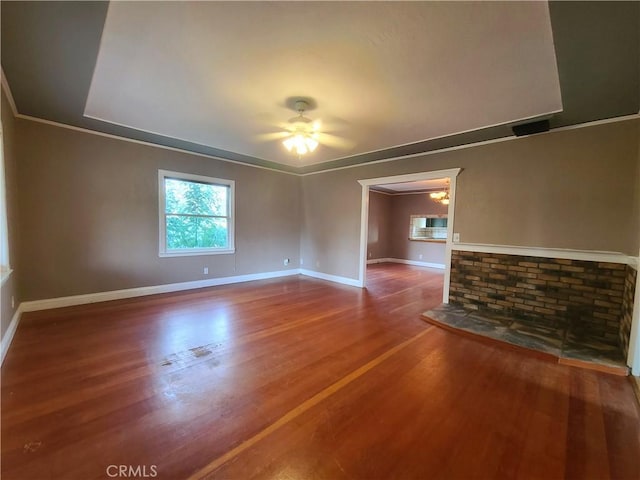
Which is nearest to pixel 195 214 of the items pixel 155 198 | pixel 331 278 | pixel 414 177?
pixel 155 198

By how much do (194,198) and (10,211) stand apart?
2.43m

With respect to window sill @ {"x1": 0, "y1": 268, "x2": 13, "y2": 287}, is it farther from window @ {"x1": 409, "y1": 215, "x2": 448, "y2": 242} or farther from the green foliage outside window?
window @ {"x1": 409, "y1": 215, "x2": 448, "y2": 242}

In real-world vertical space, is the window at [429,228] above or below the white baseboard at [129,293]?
above

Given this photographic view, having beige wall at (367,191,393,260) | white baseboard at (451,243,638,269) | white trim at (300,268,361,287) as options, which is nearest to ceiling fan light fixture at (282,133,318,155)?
white baseboard at (451,243,638,269)

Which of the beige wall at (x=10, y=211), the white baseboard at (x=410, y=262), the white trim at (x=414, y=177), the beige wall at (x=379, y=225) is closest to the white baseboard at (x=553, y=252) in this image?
the white trim at (x=414, y=177)

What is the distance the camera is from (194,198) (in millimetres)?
5125

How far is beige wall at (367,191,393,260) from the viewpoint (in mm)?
9102

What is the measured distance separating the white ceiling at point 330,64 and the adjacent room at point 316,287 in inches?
0.9

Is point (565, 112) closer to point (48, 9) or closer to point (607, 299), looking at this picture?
point (607, 299)

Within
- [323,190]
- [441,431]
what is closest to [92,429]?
[441,431]

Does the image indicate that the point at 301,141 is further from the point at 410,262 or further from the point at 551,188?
the point at 410,262

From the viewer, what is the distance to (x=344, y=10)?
167 cm

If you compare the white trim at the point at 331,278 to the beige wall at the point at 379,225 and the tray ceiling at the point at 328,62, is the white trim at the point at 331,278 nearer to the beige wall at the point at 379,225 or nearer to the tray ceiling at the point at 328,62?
the beige wall at the point at 379,225

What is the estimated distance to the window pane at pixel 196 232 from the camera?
4906mm
